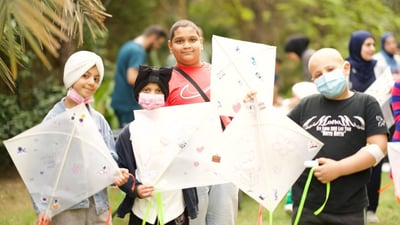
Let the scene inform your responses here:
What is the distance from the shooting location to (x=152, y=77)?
5141mm

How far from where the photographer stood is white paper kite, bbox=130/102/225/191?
16.3 feet

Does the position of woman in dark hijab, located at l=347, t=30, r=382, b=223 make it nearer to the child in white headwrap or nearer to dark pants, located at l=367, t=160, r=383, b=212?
dark pants, located at l=367, t=160, r=383, b=212

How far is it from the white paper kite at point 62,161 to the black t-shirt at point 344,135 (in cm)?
142

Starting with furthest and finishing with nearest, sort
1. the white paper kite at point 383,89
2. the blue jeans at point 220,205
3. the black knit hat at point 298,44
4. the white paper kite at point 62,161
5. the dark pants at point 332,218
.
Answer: the black knit hat at point 298,44
the white paper kite at point 383,89
the blue jeans at point 220,205
the dark pants at point 332,218
the white paper kite at point 62,161

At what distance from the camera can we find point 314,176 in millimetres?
5246

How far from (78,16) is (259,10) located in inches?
578

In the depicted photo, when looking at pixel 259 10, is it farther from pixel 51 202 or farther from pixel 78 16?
pixel 51 202

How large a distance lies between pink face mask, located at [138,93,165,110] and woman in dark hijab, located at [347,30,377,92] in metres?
3.72

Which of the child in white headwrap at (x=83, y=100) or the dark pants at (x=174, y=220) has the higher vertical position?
the child in white headwrap at (x=83, y=100)

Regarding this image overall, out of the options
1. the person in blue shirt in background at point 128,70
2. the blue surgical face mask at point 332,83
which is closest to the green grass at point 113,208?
the person in blue shirt in background at point 128,70

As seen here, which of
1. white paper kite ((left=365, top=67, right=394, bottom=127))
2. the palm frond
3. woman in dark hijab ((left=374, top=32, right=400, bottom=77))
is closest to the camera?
the palm frond

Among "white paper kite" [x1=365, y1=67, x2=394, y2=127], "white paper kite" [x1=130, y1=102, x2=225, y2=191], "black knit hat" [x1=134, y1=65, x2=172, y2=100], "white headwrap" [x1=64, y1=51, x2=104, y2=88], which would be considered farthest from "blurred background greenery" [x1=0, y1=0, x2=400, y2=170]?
"white paper kite" [x1=365, y1=67, x2=394, y2=127]

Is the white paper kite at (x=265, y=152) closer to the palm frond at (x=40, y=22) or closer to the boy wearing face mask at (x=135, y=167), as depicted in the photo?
the boy wearing face mask at (x=135, y=167)

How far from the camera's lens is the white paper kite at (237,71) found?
512 cm
